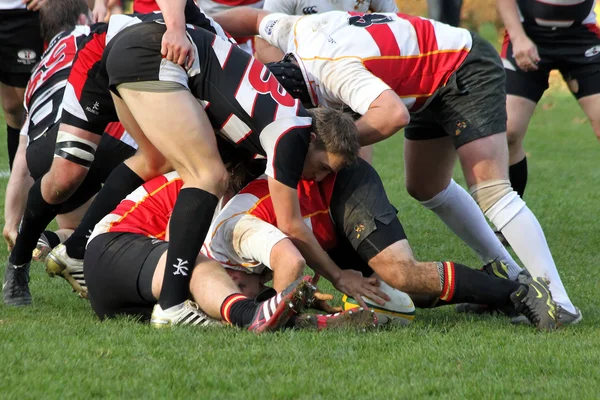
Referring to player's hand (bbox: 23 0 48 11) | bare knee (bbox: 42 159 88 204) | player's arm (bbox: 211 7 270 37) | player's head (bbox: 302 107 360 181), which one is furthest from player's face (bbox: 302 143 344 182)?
player's hand (bbox: 23 0 48 11)

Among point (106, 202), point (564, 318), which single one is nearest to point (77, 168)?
point (106, 202)

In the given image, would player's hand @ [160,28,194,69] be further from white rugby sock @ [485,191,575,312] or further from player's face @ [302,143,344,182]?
white rugby sock @ [485,191,575,312]

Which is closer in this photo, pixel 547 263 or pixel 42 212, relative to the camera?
pixel 547 263

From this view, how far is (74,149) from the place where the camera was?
496 cm

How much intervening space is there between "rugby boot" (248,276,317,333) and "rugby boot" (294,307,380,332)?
0.12 m

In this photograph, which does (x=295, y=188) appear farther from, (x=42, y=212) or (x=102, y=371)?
(x=42, y=212)

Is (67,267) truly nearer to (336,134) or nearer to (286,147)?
(286,147)

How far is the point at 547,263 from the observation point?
4.45 meters

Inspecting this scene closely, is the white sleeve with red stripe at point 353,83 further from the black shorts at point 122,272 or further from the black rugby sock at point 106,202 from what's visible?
the black rugby sock at point 106,202

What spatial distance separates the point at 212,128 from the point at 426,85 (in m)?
1.08

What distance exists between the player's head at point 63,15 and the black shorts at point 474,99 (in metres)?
2.69

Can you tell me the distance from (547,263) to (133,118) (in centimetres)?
211

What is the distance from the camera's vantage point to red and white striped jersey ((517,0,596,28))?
255 inches

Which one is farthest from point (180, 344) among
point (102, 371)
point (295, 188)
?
point (295, 188)
